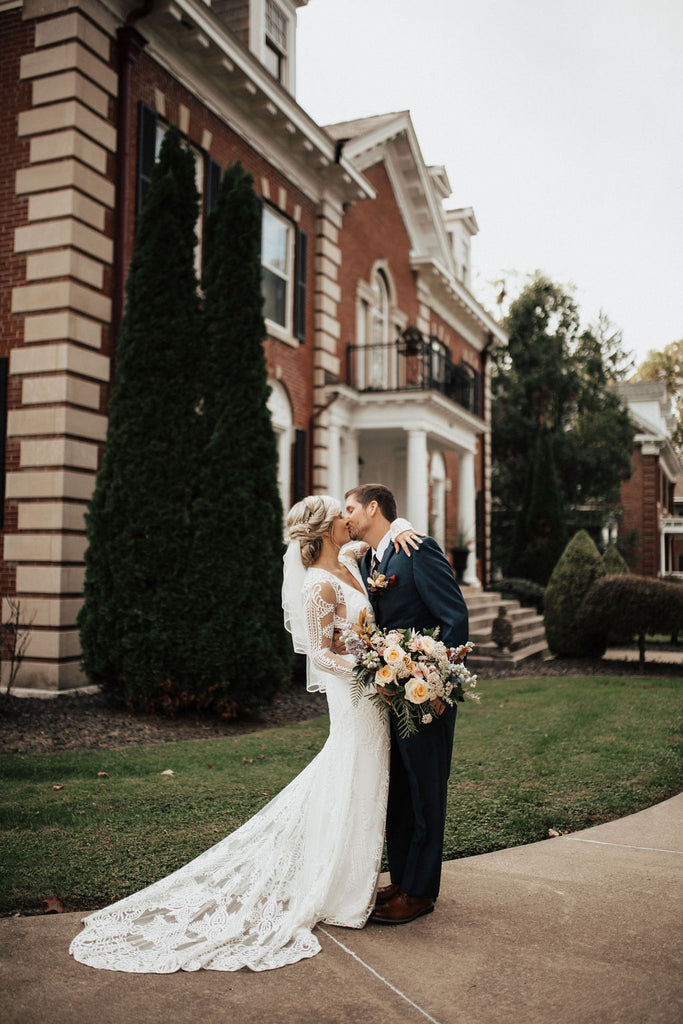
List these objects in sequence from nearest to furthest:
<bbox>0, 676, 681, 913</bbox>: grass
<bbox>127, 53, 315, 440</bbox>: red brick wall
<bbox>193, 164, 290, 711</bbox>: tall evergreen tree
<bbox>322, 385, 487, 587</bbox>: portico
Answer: <bbox>0, 676, 681, 913</bbox>: grass → <bbox>193, 164, 290, 711</bbox>: tall evergreen tree → <bbox>127, 53, 315, 440</bbox>: red brick wall → <bbox>322, 385, 487, 587</bbox>: portico

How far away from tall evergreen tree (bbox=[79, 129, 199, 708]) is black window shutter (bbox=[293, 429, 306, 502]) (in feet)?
18.4

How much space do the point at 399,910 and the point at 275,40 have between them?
1475 centimetres

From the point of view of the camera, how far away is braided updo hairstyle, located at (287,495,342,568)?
4020 mm

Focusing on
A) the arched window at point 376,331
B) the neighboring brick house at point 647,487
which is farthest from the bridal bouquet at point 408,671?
the neighboring brick house at point 647,487

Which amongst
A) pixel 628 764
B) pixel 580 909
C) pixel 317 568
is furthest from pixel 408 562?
pixel 628 764

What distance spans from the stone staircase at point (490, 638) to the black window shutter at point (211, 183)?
24.7 ft

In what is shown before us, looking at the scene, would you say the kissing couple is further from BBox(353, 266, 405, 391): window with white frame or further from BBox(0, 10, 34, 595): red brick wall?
BBox(353, 266, 405, 391): window with white frame

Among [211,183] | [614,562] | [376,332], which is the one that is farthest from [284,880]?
[614,562]

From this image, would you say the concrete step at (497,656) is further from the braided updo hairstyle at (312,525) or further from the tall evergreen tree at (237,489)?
the braided updo hairstyle at (312,525)

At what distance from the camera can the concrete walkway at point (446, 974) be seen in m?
2.91

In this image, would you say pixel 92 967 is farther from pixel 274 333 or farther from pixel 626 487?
pixel 626 487

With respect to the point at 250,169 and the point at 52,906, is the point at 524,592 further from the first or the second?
the point at 52,906

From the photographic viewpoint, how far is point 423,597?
151 inches

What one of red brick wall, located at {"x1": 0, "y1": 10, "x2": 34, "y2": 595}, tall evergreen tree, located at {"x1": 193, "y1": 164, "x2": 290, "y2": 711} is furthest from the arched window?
red brick wall, located at {"x1": 0, "y1": 10, "x2": 34, "y2": 595}
